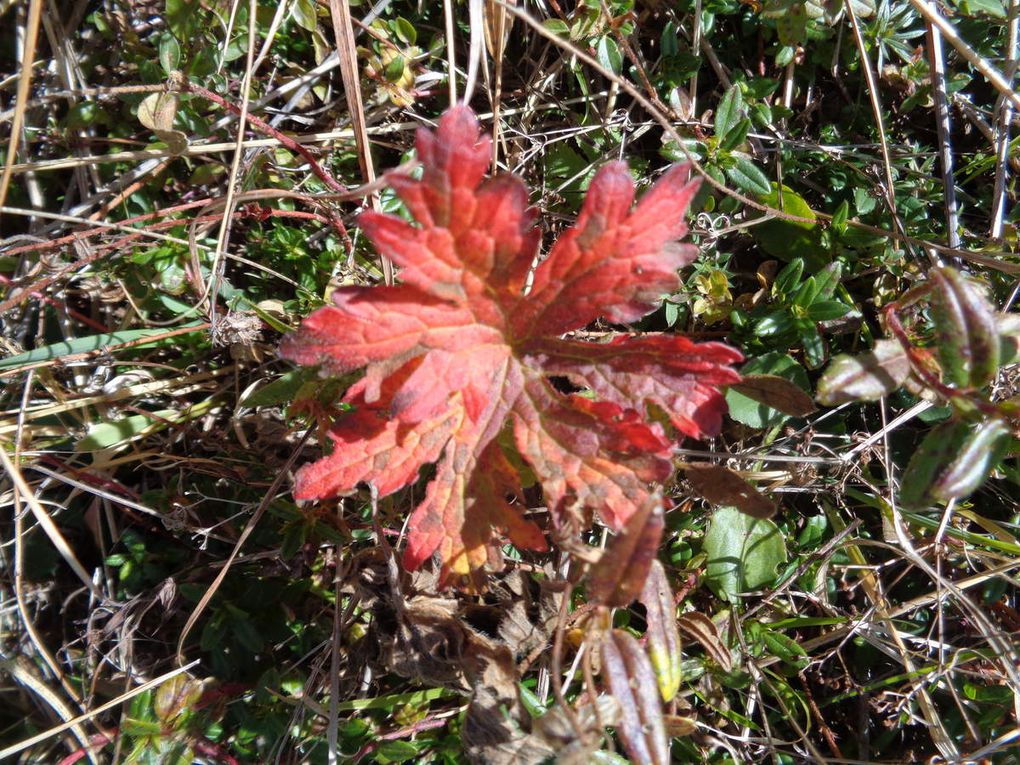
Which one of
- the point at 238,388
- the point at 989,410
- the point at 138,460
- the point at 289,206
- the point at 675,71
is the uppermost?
the point at 675,71

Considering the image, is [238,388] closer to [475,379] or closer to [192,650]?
[192,650]

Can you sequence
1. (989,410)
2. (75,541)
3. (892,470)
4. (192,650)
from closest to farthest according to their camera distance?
1. (989,410)
2. (892,470)
3. (192,650)
4. (75,541)

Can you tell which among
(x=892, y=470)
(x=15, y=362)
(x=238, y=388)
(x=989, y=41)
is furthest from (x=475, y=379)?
(x=989, y=41)

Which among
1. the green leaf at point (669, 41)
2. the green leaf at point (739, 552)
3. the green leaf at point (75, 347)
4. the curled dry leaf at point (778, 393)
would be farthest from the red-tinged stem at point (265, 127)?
the green leaf at point (739, 552)

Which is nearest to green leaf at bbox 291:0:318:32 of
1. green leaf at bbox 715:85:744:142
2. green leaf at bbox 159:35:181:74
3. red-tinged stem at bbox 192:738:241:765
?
green leaf at bbox 159:35:181:74

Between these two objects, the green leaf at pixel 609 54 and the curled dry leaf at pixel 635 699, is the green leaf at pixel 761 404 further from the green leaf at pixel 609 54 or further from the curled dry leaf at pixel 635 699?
the green leaf at pixel 609 54

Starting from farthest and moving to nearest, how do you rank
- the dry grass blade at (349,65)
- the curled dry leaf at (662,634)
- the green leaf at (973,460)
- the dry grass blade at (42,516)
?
1. the dry grass blade at (42,516)
2. the dry grass blade at (349,65)
3. the curled dry leaf at (662,634)
4. the green leaf at (973,460)

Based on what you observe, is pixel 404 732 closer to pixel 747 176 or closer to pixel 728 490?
pixel 728 490
